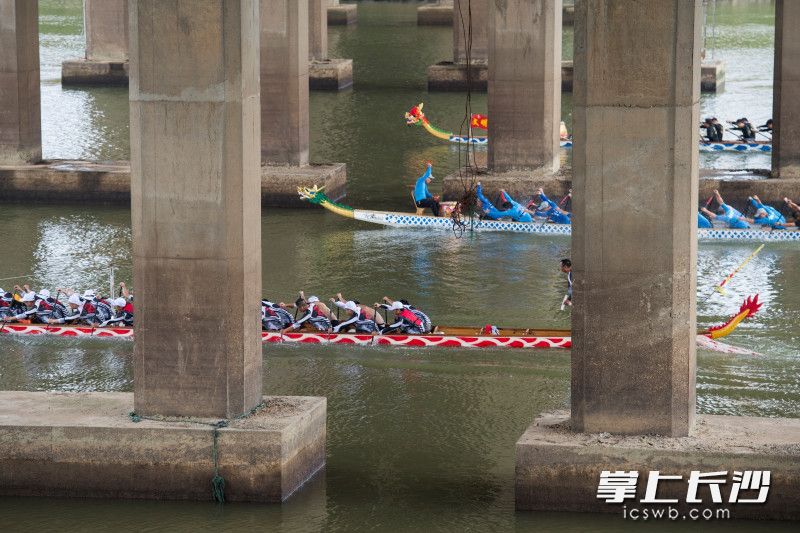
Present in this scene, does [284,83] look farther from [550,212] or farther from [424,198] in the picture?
[550,212]

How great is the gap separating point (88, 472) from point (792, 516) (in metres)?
7.01

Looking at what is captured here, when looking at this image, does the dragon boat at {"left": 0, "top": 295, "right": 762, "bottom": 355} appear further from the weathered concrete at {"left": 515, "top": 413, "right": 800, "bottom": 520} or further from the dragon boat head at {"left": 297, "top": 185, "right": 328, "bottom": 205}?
the dragon boat head at {"left": 297, "top": 185, "right": 328, "bottom": 205}

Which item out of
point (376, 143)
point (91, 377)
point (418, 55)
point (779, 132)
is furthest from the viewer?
point (418, 55)

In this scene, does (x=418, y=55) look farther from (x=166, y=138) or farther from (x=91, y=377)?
(x=166, y=138)

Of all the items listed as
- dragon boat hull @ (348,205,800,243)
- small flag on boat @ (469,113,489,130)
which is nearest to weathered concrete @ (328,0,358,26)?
small flag on boat @ (469,113,489,130)

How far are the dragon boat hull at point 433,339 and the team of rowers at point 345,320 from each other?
0.15m

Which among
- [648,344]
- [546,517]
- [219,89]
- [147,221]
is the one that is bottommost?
[546,517]

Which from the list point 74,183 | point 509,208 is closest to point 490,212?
point 509,208

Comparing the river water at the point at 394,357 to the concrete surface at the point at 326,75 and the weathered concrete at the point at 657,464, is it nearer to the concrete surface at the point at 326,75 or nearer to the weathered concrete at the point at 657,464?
the weathered concrete at the point at 657,464

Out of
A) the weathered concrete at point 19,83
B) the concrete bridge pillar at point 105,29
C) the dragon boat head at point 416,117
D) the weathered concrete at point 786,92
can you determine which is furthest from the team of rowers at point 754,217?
the concrete bridge pillar at point 105,29

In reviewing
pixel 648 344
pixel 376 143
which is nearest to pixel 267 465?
pixel 648 344

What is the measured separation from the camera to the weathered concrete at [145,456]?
1603 centimetres

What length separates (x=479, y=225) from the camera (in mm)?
30562

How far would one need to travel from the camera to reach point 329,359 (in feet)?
72.6
